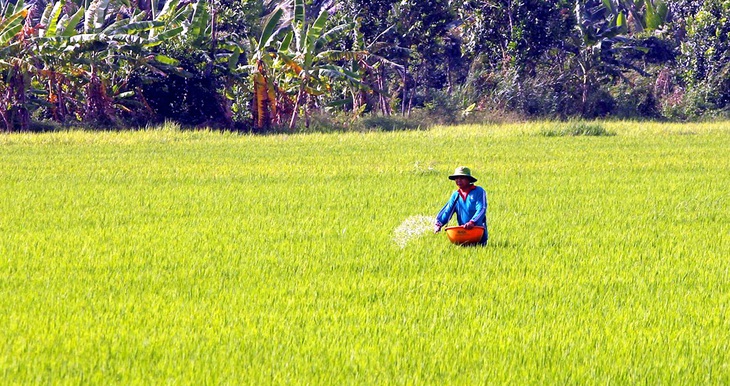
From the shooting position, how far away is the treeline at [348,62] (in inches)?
852

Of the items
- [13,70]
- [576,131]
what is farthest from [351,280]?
[13,70]

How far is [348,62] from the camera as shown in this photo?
28.2m

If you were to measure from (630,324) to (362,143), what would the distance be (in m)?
13.9

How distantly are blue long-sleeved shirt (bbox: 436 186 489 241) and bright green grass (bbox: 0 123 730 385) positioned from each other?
244mm

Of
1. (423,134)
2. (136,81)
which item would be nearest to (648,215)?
(423,134)

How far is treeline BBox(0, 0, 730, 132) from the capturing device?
21.6 metres

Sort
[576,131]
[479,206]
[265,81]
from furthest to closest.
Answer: [265,81]
[576,131]
[479,206]

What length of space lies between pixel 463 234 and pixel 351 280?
1381mm

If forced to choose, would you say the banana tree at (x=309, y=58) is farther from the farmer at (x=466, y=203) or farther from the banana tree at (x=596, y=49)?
the farmer at (x=466, y=203)

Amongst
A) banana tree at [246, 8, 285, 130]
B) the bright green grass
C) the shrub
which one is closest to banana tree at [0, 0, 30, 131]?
banana tree at [246, 8, 285, 130]

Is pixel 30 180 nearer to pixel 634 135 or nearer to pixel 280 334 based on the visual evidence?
pixel 280 334

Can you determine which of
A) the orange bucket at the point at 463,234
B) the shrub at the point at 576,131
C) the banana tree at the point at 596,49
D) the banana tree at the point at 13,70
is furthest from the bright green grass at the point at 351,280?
the banana tree at the point at 596,49

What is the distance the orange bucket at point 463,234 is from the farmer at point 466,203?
0.18 feet

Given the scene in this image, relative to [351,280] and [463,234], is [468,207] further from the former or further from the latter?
[351,280]
